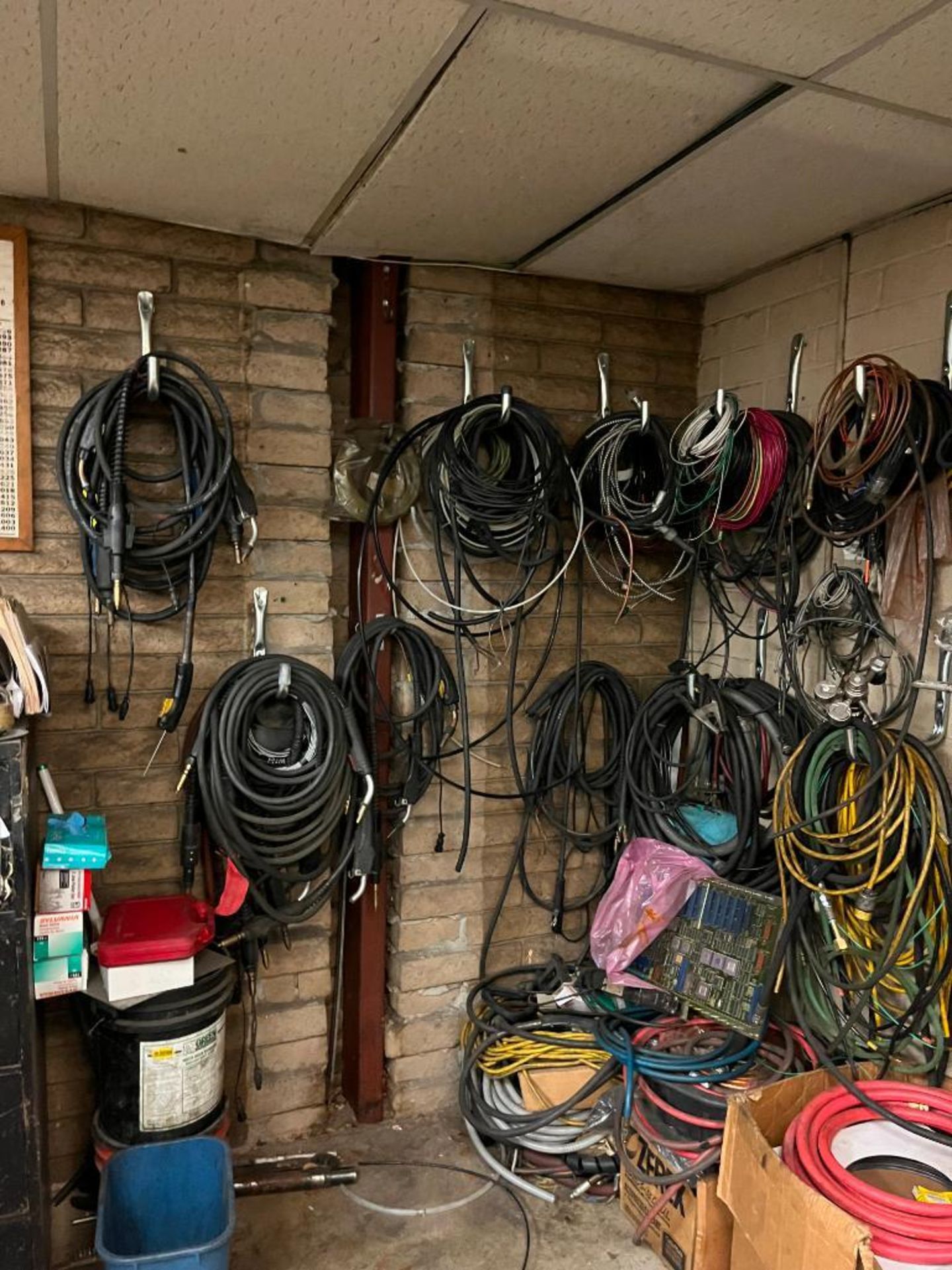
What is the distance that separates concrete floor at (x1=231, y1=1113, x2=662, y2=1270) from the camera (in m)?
2.13

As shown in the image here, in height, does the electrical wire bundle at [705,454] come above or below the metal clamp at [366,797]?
above

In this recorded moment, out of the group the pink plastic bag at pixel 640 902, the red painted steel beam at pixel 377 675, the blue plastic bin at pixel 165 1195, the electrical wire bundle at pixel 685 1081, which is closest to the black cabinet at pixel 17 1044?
the blue plastic bin at pixel 165 1195

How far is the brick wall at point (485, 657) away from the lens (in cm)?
261

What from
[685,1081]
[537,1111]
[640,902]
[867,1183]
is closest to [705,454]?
[640,902]

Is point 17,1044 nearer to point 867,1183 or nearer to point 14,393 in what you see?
point 14,393

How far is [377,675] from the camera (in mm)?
2557

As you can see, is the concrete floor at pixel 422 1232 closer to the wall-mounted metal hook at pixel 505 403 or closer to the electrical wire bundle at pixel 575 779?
the electrical wire bundle at pixel 575 779

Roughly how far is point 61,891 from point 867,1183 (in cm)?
170

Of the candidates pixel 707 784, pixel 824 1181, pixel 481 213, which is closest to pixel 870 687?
pixel 707 784

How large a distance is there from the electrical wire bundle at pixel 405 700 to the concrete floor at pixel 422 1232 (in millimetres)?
958

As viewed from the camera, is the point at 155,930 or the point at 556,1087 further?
the point at 556,1087

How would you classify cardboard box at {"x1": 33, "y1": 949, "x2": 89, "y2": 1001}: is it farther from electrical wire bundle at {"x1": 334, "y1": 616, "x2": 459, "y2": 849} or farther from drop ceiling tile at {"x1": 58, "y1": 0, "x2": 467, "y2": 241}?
drop ceiling tile at {"x1": 58, "y1": 0, "x2": 467, "y2": 241}

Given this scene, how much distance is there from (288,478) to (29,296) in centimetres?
74

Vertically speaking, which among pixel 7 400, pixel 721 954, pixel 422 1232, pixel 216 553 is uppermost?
pixel 7 400
